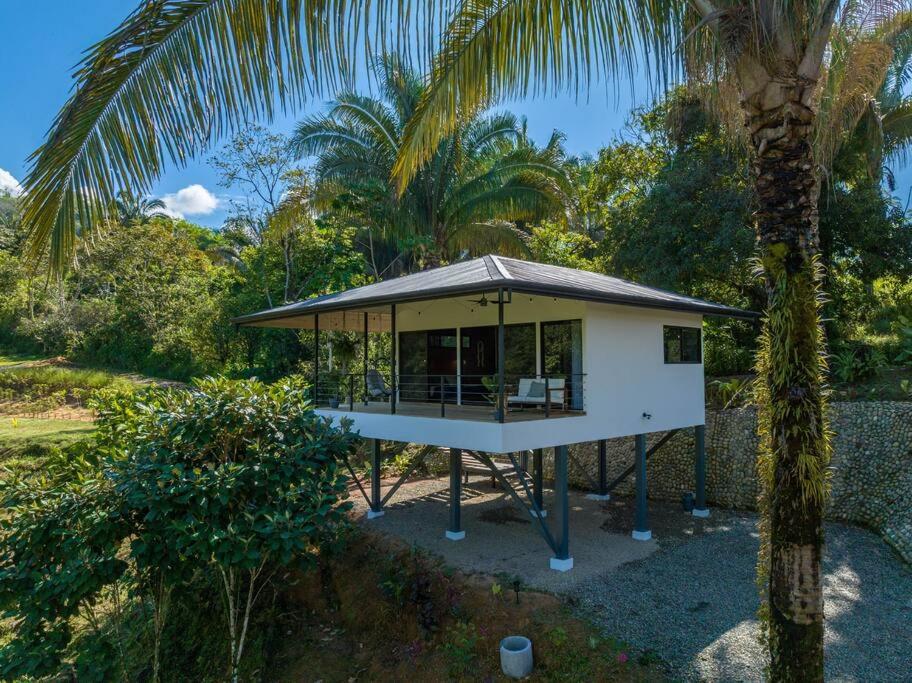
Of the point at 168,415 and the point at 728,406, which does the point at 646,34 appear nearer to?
the point at 168,415

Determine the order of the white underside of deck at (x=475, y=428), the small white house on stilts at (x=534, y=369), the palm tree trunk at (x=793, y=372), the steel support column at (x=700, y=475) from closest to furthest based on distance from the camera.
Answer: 1. the palm tree trunk at (x=793, y=372)
2. the white underside of deck at (x=475, y=428)
3. the small white house on stilts at (x=534, y=369)
4. the steel support column at (x=700, y=475)

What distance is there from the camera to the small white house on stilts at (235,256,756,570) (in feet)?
31.7

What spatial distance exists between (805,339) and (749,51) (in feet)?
7.01

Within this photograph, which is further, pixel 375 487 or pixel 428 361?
pixel 428 361

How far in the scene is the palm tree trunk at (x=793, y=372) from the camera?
14.4 ft

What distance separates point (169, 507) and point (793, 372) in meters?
7.19

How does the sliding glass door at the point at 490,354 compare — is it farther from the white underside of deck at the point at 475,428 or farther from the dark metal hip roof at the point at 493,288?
the dark metal hip roof at the point at 493,288

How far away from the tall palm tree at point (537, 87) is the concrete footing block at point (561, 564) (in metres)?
5.13

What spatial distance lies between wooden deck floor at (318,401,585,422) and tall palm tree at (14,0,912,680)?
5323 millimetres

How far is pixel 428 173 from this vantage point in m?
19.6

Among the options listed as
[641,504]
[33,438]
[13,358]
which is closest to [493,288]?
[641,504]

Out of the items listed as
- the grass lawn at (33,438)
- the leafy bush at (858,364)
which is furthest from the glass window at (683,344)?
the grass lawn at (33,438)

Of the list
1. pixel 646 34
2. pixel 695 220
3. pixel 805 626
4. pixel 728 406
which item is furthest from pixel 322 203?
pixel 805 626

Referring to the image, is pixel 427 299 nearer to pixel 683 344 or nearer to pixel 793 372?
pixel 793 372
